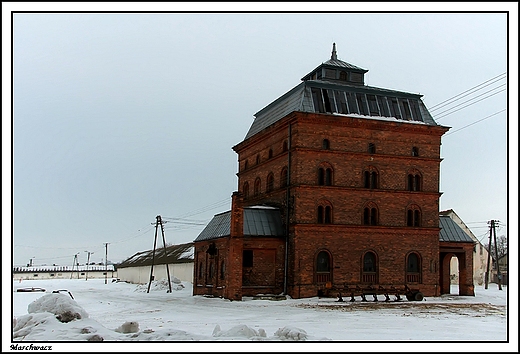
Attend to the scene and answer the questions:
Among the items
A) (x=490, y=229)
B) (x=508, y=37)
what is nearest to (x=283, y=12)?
(x=508, y=37)

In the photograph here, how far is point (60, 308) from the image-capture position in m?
20.7

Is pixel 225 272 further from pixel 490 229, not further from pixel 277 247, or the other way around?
pixel 490 229

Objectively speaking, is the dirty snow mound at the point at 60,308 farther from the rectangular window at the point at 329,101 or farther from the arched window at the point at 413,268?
the arched window at the point at 413,268

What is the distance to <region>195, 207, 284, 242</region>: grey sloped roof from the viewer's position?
3581 cm

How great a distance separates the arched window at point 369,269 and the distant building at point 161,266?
16002mm

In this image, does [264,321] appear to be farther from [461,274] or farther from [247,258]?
[461,274]

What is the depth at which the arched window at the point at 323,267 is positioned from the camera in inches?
1403

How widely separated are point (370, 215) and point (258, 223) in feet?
21.2

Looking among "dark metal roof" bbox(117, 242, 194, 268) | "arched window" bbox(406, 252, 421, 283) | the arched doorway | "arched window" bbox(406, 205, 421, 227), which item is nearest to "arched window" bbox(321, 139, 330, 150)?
"arched window" bbox(406, 205, 421, 227)

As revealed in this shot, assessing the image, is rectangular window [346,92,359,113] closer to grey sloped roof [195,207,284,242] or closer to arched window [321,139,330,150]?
arched window [321,139,330,150]

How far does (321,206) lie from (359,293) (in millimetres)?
5187

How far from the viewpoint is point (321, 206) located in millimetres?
36281

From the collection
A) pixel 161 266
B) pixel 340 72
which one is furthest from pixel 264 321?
pixel 161 266

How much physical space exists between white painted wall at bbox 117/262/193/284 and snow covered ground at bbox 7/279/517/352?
18.9 metres
